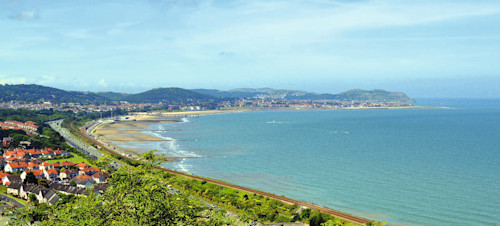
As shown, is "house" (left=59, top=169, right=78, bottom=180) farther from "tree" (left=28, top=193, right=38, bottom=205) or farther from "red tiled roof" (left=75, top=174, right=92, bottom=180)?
"tree" (left=28, top=193, right=38, bottom=205)

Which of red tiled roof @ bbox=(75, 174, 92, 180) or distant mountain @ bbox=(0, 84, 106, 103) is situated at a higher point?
distant mountain @ bbox=(0, 84, 106, 103)

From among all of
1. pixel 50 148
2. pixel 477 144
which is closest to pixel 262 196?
pixel 50 148

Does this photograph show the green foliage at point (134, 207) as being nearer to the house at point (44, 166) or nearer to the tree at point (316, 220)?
the tree at point (316, 220)

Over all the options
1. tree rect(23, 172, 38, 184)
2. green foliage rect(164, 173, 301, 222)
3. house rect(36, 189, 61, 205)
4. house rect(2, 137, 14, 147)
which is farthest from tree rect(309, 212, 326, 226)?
house rect(2, 137, 14, 147)

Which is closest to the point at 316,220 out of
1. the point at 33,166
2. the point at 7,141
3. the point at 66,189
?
the point at 66,189

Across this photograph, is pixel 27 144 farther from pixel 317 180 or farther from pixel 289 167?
pixel 317 180

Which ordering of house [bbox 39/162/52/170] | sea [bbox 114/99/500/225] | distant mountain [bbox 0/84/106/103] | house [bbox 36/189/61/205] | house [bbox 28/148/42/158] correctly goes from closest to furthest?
house [bbox 36/189/61/205] < sea [bbox 114/99/500/225] < house [bbox 39/162/52/170] < house [bbox 28/148/42/158] < distant mountain [bbox 0/84/106/103]

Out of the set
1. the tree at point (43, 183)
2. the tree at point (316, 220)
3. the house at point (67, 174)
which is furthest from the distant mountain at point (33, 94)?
the tree at point (316, 220)

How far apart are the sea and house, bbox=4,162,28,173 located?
13458 mm

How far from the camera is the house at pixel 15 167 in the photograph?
36.1m

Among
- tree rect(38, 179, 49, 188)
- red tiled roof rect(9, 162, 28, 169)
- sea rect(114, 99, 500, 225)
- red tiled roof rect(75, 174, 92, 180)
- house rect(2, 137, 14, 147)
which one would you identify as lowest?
sea rect(114, 99, 500, 225)

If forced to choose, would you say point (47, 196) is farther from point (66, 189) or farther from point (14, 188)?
point (14, 188)

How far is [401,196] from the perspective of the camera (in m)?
29.9

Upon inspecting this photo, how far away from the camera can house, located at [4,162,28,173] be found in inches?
1422
